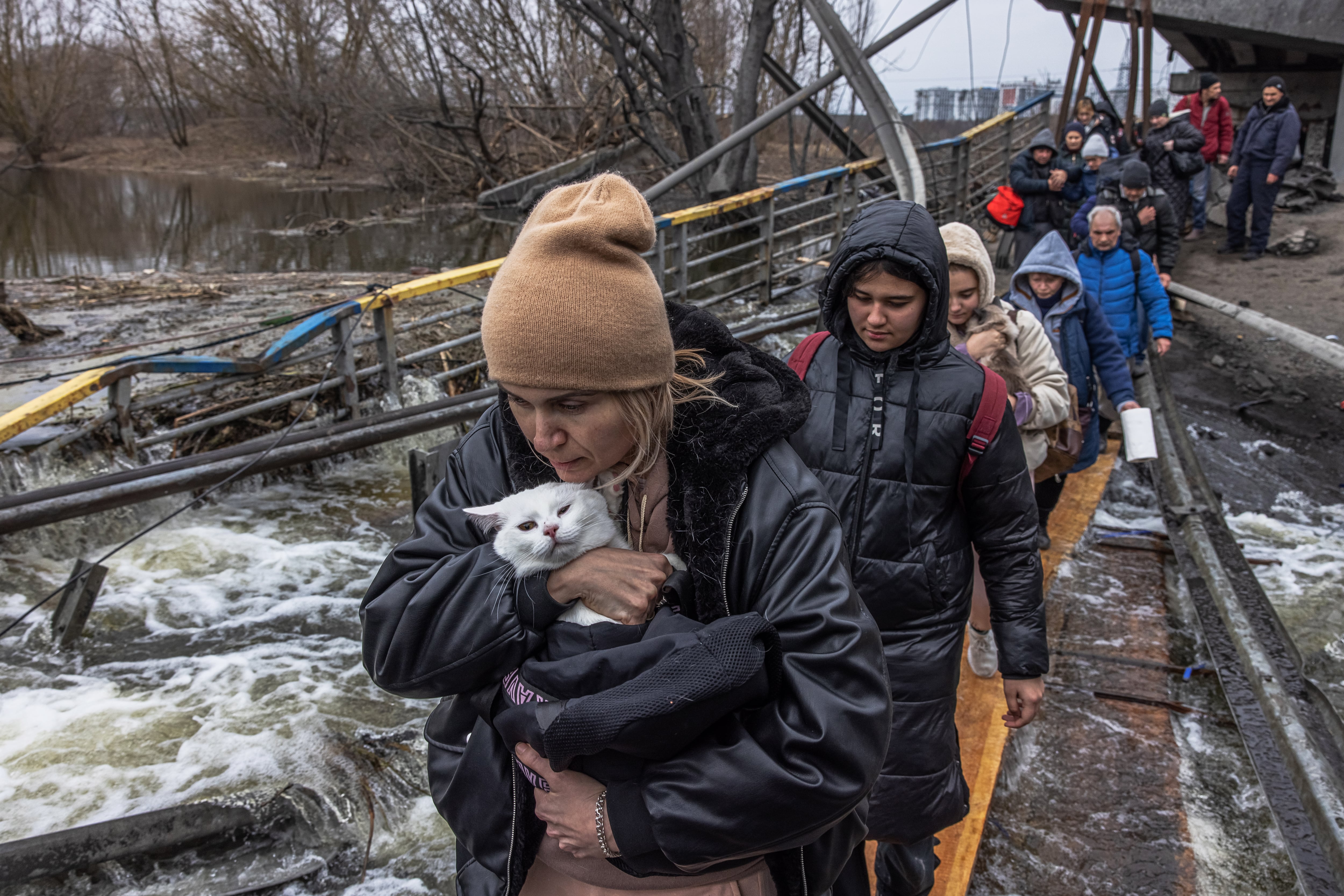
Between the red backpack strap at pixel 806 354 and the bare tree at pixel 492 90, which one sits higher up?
the bare tree at pixel 492 90

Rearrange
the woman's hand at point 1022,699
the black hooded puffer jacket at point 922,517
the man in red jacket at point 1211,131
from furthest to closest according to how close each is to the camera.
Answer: the man in red jacket at point 1211,131, the woman's hand at point 1022,699, the black hooded puffer jacket at point 922,517

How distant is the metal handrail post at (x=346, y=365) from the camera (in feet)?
20.5

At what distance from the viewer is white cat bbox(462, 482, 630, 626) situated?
136 centimetres

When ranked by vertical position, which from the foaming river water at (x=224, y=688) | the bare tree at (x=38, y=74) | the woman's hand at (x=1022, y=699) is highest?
the bare tree at (x=38, y=74)

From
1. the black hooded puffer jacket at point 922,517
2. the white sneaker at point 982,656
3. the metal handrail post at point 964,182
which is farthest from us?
the metal handrail post at point 964,182

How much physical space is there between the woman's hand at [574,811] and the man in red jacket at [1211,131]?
12.9m

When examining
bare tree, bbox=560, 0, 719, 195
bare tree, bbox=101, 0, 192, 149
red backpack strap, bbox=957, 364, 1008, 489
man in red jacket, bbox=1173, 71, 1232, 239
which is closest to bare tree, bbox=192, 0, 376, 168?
bare tree, bbox=101, 0, 192, 149

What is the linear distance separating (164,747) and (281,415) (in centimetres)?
302

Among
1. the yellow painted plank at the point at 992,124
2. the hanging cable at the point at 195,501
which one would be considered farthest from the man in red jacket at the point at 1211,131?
the hanging cable at the point at 195,501

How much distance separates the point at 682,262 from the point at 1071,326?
4.92 metres

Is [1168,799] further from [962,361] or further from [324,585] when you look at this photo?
[324,585]

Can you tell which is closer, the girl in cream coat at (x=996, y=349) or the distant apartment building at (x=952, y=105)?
the girl in cream coat at (x=996, y=349)

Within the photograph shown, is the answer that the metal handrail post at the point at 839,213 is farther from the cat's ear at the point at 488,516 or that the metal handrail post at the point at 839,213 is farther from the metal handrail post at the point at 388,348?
the cat's ear at the point at 488,516

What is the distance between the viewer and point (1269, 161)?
412 inches
